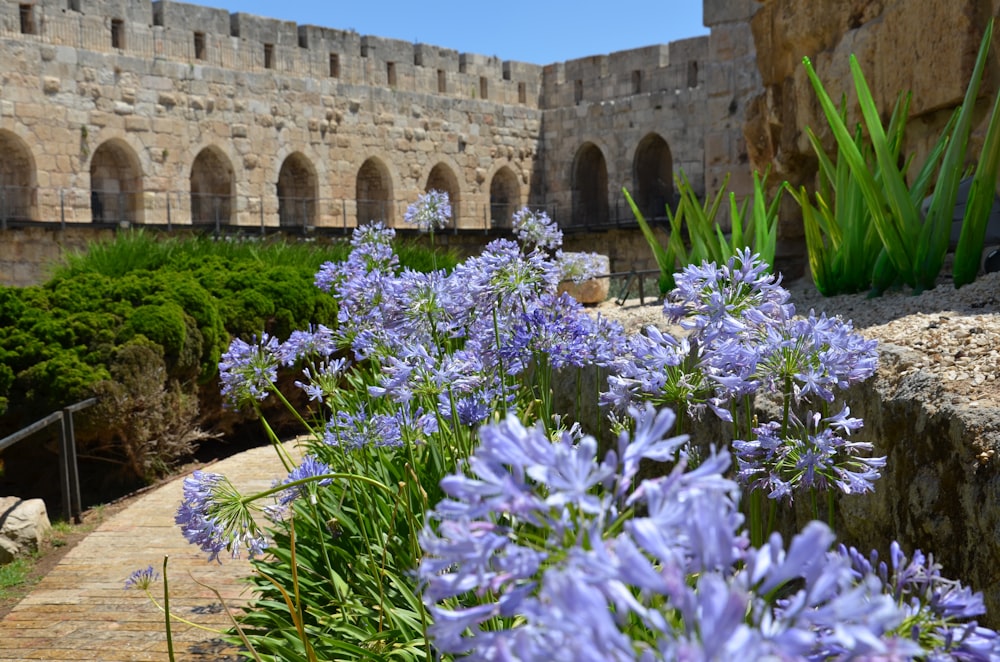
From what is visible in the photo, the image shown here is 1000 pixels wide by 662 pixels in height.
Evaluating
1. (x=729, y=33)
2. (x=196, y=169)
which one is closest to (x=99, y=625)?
(x=729, y=33)

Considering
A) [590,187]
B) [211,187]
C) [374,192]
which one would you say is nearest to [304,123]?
[211,187]

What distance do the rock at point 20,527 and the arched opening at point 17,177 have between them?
544 inches

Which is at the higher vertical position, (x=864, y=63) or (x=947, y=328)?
(x=864, y=63)

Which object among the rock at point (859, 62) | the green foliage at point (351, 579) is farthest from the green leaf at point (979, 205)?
the green foliage at point (351, 579)

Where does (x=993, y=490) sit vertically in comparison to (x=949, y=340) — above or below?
below

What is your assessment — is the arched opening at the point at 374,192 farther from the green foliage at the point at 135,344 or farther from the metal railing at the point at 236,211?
the green foliage at the point at 135,344

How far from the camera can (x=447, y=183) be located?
24953 millimetres

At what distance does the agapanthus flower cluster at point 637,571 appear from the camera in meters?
0.76

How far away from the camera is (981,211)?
4184 millimetres

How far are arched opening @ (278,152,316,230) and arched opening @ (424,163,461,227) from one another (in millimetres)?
2900

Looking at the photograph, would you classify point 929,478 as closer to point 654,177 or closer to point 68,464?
point 68,464

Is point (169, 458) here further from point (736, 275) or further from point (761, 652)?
point (761, 652)

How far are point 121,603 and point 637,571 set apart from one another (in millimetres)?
3954

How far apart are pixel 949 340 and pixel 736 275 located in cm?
153
